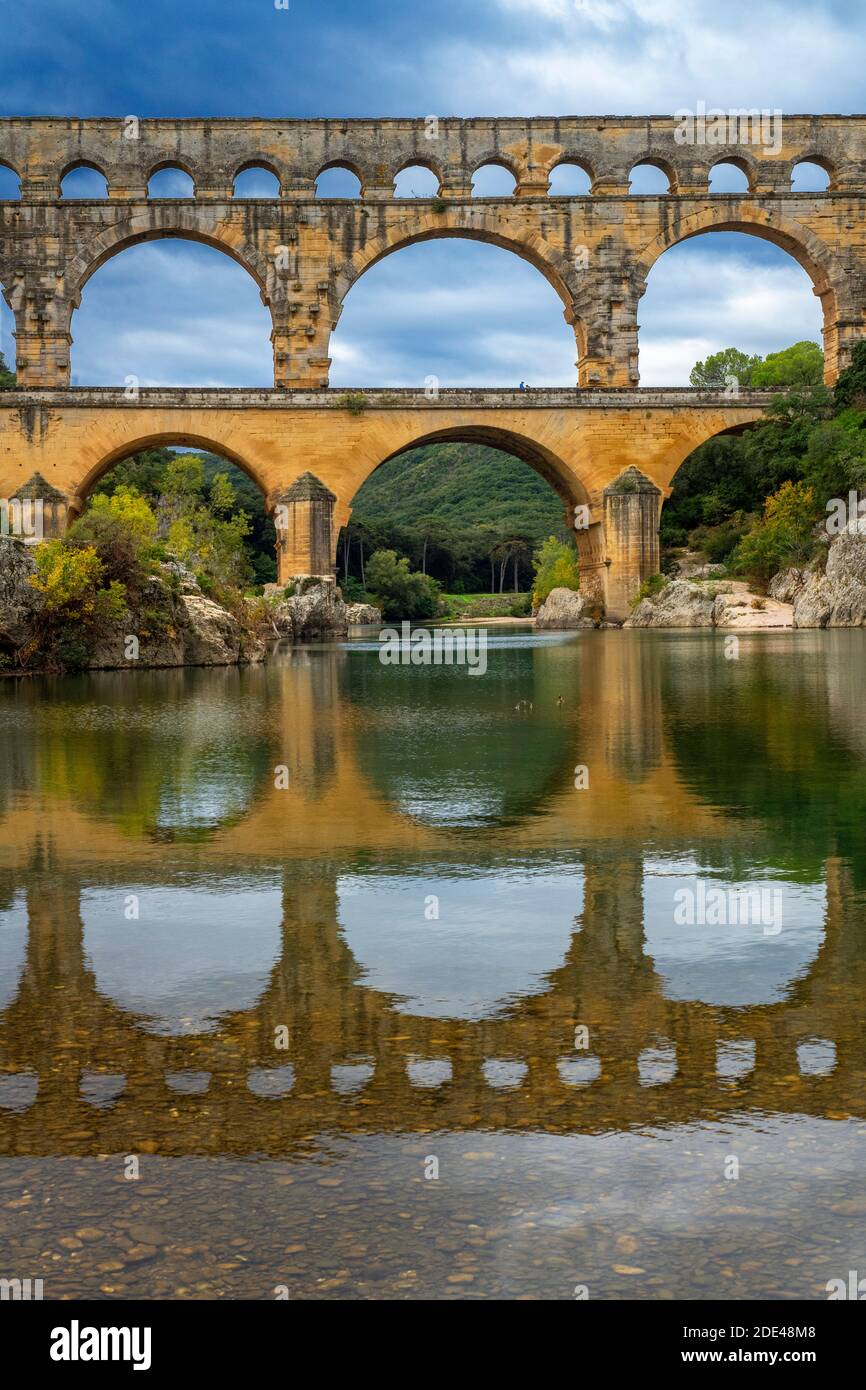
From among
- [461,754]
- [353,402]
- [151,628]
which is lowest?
[461,754]

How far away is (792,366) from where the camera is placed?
6769cm

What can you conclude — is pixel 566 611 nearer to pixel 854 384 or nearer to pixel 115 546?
pixel 854 384

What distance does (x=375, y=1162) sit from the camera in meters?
2.86

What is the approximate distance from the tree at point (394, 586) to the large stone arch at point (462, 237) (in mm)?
30875

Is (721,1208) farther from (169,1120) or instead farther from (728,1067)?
(169,1120)

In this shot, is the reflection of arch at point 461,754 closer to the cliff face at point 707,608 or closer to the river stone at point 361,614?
the cliff face at point 707,608

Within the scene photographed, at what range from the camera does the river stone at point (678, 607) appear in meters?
38.0

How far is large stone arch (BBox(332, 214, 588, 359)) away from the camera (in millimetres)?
41000

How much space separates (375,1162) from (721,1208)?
0.72m

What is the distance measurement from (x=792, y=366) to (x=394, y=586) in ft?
76.1

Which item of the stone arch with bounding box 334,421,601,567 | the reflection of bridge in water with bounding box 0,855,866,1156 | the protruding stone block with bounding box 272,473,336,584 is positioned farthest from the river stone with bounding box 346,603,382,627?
the reflection of bridge in water with bounding box 0,855,866,1156

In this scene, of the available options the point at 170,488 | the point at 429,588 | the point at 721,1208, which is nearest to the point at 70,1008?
the point at 721,1208

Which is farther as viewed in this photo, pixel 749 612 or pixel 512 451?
pixel 512 451

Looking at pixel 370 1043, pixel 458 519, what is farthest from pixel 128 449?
pixel 458 519
